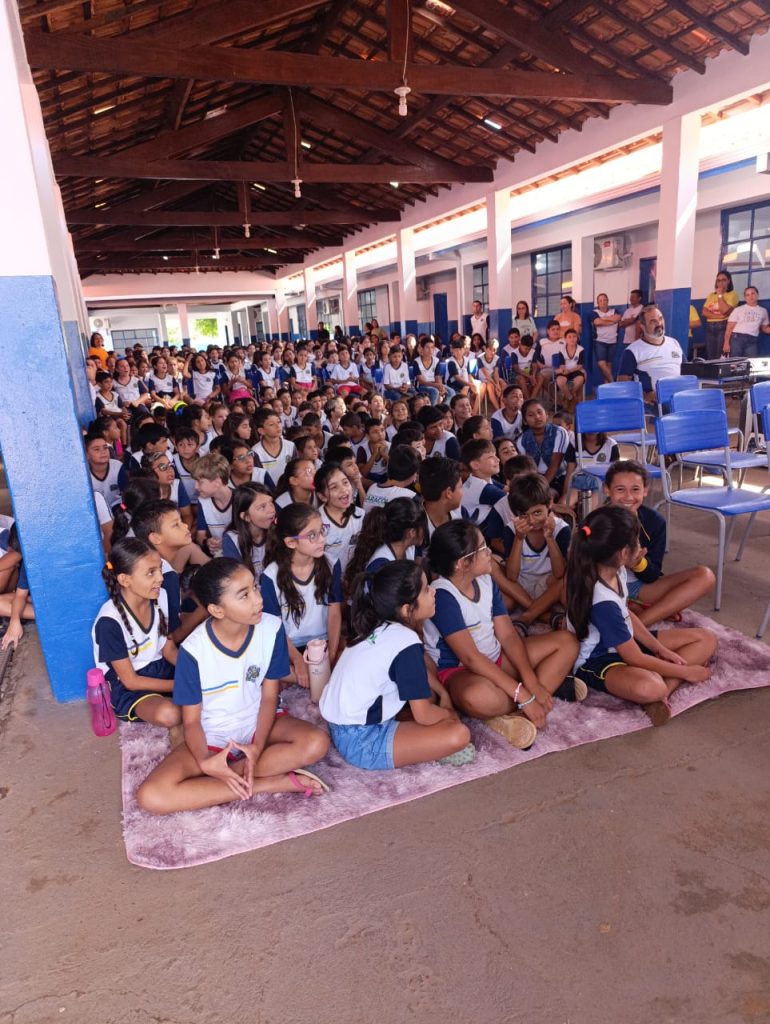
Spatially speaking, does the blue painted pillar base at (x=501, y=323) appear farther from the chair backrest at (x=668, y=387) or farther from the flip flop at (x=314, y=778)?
the flip flop at (x=314, y=778)

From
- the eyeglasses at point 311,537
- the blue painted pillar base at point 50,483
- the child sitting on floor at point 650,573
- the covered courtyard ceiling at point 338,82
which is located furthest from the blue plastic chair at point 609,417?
the covered courtyard ceiling at point 338,82

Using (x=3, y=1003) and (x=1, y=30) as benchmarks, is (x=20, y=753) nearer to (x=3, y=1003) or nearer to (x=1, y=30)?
(x=3, y=1003)

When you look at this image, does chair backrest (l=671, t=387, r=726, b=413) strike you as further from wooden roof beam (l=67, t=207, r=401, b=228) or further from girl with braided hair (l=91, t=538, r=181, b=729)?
wooden roof beam (l=67, t=207, r=401, b=228)

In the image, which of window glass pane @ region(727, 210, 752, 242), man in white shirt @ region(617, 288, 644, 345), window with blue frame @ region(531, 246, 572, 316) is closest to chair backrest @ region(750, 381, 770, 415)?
man in white shirt @ region(617, 288, 644, 345)

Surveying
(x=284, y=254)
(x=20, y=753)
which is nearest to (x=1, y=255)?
(x=20, y=753)

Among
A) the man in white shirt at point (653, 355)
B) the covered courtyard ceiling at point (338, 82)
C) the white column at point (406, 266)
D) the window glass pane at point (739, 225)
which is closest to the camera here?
the man in white shirt at point (653, 355)

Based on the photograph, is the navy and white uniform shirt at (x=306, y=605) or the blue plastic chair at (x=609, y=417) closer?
the navy and white uniform shirt at (x=306, y=605)

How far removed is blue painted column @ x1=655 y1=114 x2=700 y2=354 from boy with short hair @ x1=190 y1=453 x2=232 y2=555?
568 centimetres

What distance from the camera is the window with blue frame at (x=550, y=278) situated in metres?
12.5

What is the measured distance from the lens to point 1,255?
7.76 ft

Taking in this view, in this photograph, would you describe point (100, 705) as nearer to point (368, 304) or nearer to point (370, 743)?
point (370, 743)

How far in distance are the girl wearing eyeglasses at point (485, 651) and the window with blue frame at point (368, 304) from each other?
1851 centimetres

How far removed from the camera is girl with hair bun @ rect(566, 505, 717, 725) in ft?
7.57

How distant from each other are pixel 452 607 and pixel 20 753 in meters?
1.60
